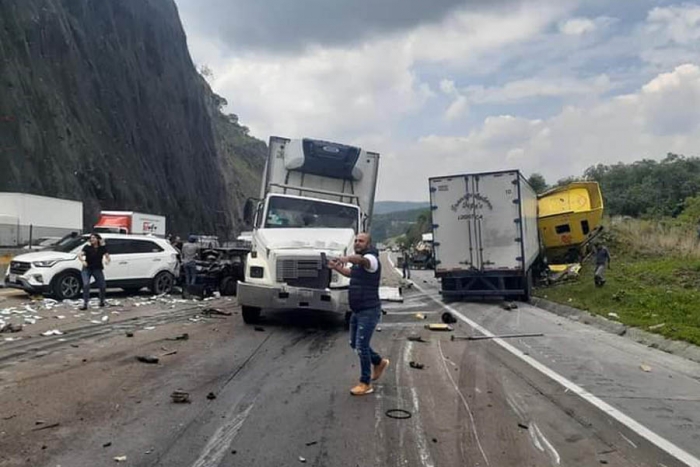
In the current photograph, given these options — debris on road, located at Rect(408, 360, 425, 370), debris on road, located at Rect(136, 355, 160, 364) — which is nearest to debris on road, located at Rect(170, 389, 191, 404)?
debris on road, located at Rect(136, 355, 160, 364)

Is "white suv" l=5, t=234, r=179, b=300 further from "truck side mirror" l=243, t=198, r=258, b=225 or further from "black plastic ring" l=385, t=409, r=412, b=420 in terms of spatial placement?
"black plastic ring" l=385, t=409, r=412, b=420

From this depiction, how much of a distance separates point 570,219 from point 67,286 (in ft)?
57.8

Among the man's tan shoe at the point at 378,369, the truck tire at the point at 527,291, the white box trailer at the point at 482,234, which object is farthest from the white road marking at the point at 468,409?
the truck tire at the point at 527,291

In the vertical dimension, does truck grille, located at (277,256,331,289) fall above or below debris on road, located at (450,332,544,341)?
above

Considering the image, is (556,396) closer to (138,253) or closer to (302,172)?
(302,172)

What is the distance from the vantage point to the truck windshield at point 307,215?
12.9 m

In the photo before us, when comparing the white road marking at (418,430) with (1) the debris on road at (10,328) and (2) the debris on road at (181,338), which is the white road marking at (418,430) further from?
(1) the debris on road at (10,328)

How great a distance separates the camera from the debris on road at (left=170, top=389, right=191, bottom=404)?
21.4ft

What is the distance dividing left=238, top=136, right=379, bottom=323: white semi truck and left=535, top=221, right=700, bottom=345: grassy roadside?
6.09m

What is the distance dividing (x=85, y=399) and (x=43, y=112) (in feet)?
117

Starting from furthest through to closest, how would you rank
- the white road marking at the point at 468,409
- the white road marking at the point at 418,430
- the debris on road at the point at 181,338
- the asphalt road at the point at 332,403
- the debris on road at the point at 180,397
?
the debris on road at the point at 181,338 < the debris on road at the point at 180,397 < the white road marking at the point at 468,409 < the asphalt road at the point at 332,403 < the white road marking at the point at 418,430

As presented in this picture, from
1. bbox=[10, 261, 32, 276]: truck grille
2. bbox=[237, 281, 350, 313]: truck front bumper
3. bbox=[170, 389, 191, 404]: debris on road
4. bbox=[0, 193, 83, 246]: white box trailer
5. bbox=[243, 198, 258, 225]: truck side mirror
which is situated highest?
bbox=[0, 193, 83, 246]: white box trailer

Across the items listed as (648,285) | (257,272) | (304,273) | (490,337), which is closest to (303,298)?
(304,273)

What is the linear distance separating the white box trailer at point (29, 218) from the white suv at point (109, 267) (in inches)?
440
